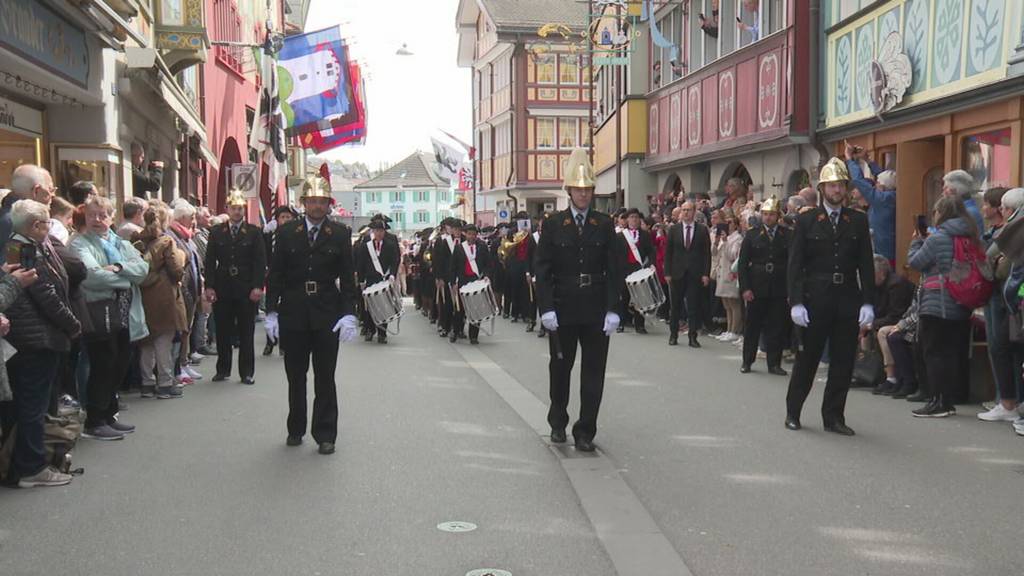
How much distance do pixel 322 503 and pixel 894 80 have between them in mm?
11338

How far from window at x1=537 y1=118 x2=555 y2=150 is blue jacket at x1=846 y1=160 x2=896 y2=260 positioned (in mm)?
41275

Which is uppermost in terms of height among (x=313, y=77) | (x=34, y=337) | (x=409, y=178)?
(x=409, y=178)

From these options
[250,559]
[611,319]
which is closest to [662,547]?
[250,559]

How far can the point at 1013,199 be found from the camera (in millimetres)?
8641

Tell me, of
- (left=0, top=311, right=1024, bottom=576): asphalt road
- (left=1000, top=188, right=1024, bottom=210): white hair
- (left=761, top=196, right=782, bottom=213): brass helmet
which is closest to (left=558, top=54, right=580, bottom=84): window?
(left=761, top=196, right=782, bottom=213): brass helmet

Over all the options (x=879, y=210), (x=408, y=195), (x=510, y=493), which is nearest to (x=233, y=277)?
(x=510, y=493)

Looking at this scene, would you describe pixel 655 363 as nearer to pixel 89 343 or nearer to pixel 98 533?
pixel 89 343

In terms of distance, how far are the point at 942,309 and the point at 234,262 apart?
23.1 feet

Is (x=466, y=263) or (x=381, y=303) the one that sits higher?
(x=466, y=263)

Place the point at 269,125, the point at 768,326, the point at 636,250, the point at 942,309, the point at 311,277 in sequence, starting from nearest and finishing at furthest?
the point at 311,277
the point at 942,309
the point at 768,326
the point at 636,250
the point at 269,125

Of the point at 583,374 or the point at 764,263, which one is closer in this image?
the point at 583,374

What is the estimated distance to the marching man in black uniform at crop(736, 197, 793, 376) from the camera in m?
12.2

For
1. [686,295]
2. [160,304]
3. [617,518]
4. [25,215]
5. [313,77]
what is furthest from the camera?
[313,77]

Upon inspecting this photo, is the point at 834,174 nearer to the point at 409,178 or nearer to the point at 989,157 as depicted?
Answer: the point at 989,157
